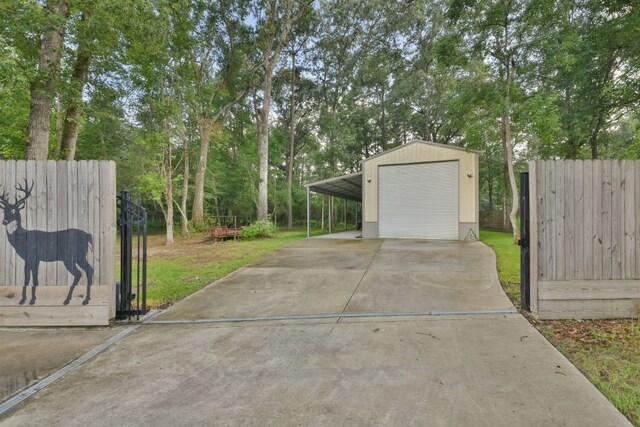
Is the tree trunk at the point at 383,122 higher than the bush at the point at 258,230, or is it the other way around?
the tree trunk at the point at 383,122

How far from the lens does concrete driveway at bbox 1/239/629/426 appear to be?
77.7 inches

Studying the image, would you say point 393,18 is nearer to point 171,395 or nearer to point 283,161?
point 283,161

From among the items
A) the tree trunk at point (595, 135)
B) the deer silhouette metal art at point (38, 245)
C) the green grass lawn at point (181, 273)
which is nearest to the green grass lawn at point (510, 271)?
the green grass lawn at point (181, 273)

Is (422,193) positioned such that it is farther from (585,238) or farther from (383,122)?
(383,122)

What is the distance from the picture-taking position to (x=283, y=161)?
26812 millimetres

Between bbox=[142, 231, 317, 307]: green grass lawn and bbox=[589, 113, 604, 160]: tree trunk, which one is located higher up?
bbox=[589, 113, 604, 160]: tree trunk

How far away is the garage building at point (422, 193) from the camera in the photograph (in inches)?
500

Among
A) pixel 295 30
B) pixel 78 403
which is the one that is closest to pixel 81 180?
pixel 78 403

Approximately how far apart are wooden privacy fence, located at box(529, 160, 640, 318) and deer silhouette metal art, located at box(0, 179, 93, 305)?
4920 mm

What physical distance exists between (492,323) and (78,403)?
12.0 feet

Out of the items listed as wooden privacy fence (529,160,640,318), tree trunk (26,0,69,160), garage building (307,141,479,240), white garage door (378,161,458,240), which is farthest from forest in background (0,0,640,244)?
wooden privacy fence (529,160,640,318)

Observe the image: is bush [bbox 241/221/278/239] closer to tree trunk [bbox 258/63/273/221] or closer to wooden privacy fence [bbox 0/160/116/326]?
tree trunk [bbox 258/63/273/221]

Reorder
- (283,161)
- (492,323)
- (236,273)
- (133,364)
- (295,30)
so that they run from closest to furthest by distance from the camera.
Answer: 1. (133,364)
2. (492,323)
3. (236,273)
4. (295,30)
5. (283,161)

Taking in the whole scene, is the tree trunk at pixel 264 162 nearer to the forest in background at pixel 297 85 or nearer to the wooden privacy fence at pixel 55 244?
the forest in background at pixel 297 85
